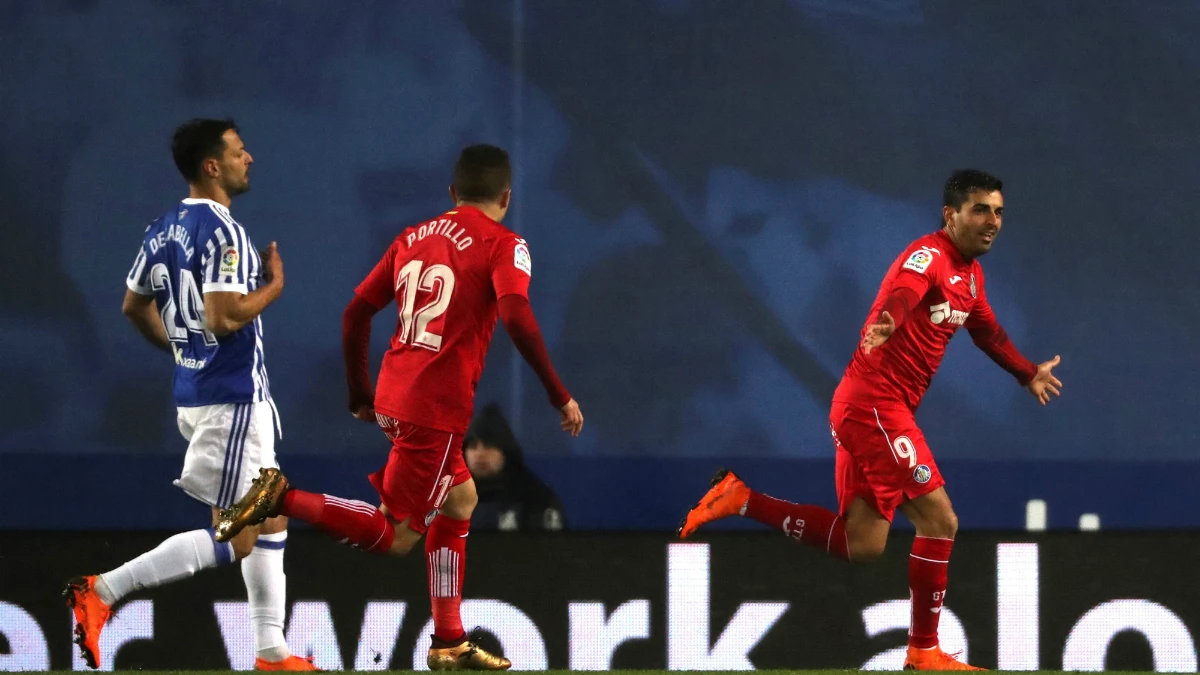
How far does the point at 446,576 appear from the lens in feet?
14.1

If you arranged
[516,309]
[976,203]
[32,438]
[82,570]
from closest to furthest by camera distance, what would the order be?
[516,309] → [976,203] → [82,570] → [32,438]

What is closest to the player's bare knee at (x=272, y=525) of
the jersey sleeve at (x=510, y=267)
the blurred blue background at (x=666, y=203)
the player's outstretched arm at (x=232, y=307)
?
the player's outstretched arm at (x=232, y=307)

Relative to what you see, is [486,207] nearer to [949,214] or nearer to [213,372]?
[213,372]

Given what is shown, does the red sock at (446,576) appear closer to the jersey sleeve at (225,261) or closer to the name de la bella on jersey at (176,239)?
the jersey sleeve at (225,261)

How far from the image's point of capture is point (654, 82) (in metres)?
7.10

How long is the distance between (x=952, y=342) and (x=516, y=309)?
Answer: 12.0ft

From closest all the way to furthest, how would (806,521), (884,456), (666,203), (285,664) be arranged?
(285,664) < (884,456) < (806,521) < (666,203)

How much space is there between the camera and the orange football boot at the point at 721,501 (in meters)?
4.96

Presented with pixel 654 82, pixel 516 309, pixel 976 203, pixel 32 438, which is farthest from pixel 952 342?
pixel 32 438

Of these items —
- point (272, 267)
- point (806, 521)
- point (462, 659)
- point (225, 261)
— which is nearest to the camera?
point (462, 659)

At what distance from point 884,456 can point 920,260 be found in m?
0.61

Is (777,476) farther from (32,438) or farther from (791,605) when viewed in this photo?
(32,438)

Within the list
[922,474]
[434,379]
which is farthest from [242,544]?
[922,474]

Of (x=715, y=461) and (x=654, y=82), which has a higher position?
(x=654, y=82)
